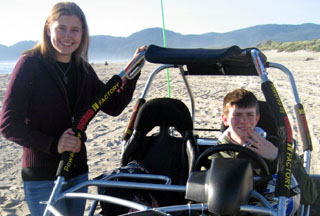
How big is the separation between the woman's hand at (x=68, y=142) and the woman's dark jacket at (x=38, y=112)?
41 millimetres

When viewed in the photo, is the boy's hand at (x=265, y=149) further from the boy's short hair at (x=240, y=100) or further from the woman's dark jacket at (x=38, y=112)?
the woman's dark jacket at (x=38, y=112)

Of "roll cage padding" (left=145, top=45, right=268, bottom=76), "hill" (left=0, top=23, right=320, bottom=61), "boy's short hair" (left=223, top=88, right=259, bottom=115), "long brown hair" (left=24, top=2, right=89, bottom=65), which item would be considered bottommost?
"boy's short hair" (left=223, top=88, right=259, bottom=115)

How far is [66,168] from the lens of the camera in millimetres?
2211

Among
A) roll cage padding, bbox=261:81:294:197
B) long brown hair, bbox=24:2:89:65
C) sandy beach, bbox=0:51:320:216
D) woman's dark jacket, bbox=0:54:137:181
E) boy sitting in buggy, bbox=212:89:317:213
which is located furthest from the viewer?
sandy beach, bbox=0:51:320:216

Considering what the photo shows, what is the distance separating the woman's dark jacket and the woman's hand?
41mm

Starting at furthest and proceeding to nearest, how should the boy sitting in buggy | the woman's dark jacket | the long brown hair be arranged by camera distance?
the boy sitting in buggy → the long brown hair → the woman's dark jacket

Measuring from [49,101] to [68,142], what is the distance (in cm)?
28

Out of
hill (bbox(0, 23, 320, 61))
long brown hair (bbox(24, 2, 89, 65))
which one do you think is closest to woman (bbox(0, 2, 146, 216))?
long brown hair (bbox(24, 2, 89, 65))

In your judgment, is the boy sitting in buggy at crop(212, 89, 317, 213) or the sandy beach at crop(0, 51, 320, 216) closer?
the boy sitting in buggy at crop(212, 89, 317, 213)

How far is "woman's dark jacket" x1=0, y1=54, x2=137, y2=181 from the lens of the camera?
86.4 inches

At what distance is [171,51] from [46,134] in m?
0.99

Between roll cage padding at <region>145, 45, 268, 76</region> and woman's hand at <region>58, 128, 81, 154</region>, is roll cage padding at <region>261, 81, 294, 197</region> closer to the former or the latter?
roll cage padding at <region>145, 45, 268, 76</region>

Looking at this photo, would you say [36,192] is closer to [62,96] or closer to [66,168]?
[66,168]

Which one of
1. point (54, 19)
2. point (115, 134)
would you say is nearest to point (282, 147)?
point (54, 19)
